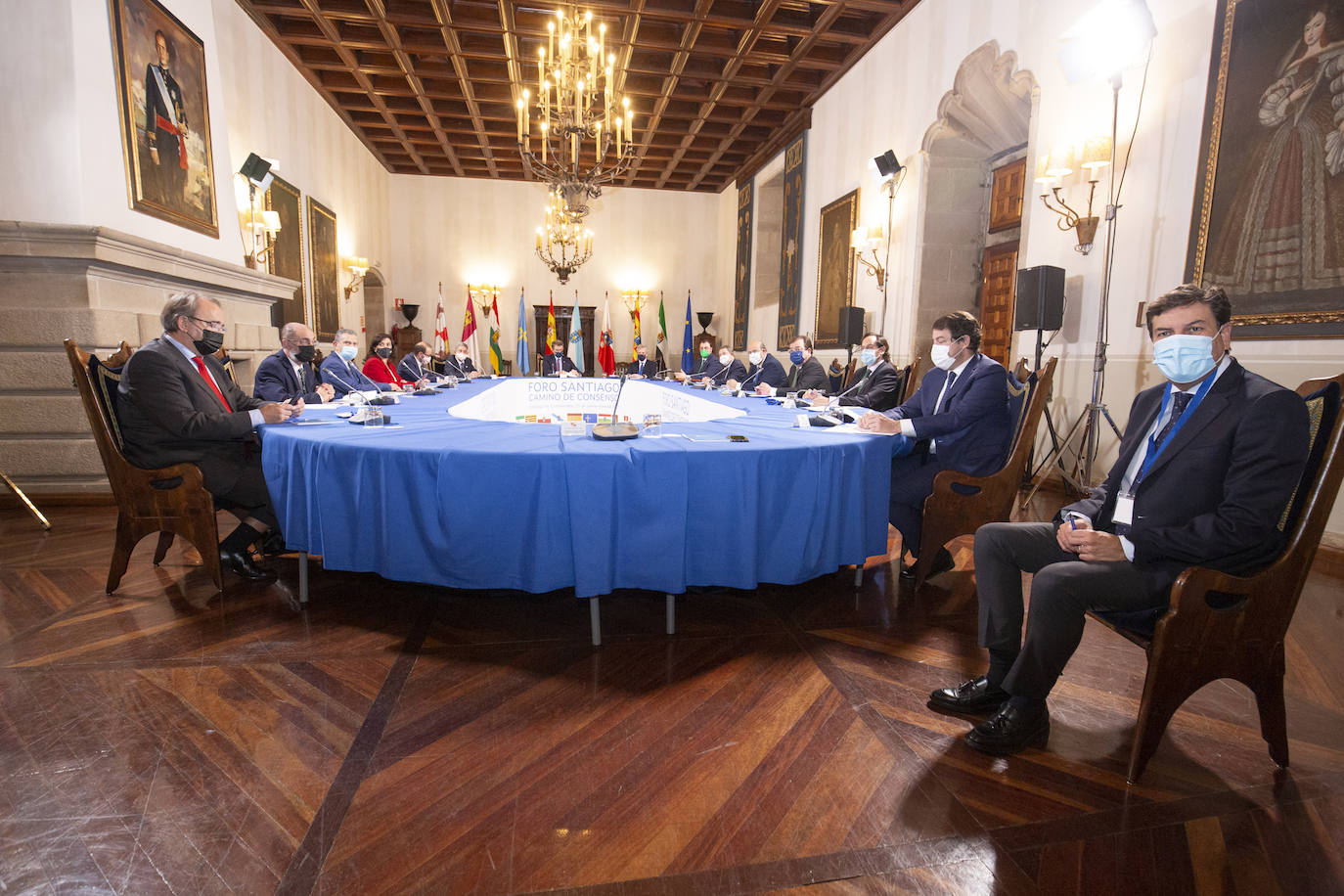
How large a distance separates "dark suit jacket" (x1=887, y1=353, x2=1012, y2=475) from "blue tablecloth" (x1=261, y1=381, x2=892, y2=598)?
0.64 metres

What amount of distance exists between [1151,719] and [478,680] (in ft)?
6.05

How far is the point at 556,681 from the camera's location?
2.05 m

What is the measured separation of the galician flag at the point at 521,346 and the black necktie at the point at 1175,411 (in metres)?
11.7

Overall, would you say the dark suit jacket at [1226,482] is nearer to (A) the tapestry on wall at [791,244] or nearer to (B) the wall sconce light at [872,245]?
(B) the wall sconce light at [872,245]

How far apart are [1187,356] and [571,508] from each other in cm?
182

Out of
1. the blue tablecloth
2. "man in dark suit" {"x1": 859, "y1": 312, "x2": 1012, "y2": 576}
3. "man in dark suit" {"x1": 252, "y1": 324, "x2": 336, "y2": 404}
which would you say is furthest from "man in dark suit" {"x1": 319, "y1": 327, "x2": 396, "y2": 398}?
"man in dark suit" {"x1": 859, "y1": 312, "x2": 1012, "y2": 576}

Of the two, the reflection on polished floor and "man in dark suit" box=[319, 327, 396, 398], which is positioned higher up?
"man in dark suit" box=[319, 327, 396, 398]

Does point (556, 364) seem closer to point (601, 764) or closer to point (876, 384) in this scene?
point (876, 384)

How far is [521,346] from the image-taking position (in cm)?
1291

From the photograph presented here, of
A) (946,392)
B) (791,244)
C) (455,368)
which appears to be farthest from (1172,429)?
(791,244)

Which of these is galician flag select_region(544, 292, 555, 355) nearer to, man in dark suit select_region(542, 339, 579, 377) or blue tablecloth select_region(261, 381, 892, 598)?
man in dark suit select_region(542, 339, 579, 377)

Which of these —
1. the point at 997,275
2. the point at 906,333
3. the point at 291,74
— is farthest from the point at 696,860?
the point at 291,74

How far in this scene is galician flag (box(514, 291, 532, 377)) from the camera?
1284 cm

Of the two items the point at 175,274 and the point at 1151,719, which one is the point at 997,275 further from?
the point at 175,274
